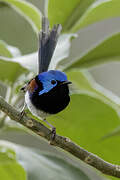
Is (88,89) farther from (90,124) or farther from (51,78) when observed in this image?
(51,78)

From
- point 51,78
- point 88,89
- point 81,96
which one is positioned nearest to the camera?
point 51,78

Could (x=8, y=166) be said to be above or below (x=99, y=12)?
below

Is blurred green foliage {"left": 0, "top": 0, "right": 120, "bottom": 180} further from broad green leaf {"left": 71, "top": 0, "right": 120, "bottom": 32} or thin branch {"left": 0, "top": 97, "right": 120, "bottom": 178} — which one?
thin branch {"left": 0, "top": 97, "right": 120, "bottom": 178}

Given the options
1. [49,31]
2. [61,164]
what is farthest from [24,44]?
[61,164]

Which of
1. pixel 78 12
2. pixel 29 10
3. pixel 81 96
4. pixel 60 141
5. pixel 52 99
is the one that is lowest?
pixel 60 141

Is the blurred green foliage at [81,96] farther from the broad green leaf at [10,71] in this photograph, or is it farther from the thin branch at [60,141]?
the thin branch at [60,141]

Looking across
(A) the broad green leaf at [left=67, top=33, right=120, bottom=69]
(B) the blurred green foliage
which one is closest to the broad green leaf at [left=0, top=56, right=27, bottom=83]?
(B) the blurred green foliage

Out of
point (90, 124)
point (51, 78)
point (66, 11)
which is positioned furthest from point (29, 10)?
point (90, 124)
